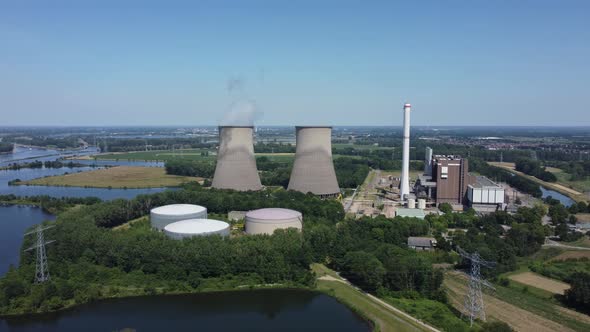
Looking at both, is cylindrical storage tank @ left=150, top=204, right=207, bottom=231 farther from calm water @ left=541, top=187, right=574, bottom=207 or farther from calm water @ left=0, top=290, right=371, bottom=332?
calm water @ left=541, top=187, right=574, bottom=207

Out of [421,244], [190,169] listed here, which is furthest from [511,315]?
[190,169]

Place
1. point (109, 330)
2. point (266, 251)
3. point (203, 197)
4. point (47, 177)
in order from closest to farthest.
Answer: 1. point (109, 330)
2. point (266, 251)
3. point (203, 197)
4. point (47, 177)

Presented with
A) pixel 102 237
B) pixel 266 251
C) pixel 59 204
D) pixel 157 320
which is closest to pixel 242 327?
pixel 157 320

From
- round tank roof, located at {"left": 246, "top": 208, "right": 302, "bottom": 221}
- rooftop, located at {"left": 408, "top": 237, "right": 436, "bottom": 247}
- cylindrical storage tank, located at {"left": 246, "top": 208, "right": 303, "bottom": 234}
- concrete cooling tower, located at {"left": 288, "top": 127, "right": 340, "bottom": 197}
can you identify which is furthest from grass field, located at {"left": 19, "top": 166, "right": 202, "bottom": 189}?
rooftop, located at {"left": 408, "top": 237, "right": 436, "bottom": 247}

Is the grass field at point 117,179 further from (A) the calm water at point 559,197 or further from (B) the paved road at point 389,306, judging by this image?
(A) the calm water at point 559,197

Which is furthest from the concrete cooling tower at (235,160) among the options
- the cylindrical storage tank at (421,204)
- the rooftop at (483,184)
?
the rooftop at (483,184)

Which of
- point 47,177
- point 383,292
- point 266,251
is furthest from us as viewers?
point 47,177

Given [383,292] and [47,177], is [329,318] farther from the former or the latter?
[47,177]
